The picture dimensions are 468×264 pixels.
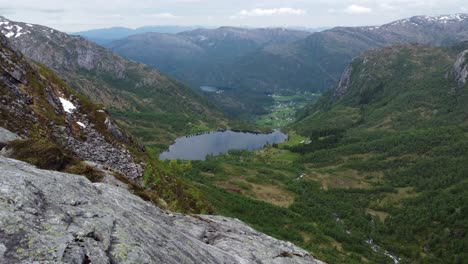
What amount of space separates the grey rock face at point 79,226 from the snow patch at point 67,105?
60.3 meters

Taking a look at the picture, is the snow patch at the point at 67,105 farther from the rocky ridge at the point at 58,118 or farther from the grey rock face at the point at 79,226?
the grey rock face at the point at 79,226

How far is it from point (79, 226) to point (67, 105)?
7686 centimetres

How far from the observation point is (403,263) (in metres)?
184

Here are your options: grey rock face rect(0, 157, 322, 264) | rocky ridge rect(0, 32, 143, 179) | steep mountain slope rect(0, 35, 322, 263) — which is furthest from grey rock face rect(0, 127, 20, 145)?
grey rock face rect(0, 157, 322, 264)

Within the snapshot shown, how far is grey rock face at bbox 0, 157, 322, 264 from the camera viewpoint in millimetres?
22719

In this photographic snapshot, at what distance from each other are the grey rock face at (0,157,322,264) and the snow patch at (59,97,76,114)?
6030cm

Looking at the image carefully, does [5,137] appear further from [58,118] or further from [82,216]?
[58,118]

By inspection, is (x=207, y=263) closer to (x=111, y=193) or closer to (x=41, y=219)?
(x=111, y=193)

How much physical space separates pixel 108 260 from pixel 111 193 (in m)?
14.5

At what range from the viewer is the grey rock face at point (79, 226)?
22.7 m

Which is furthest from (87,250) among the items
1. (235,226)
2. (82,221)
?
(235,226)

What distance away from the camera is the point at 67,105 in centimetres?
9681

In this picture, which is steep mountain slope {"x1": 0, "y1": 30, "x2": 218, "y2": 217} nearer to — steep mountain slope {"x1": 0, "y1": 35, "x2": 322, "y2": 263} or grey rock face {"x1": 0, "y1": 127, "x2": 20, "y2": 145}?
steep mountain slope {"x1": 0, "y1": 35, "x2": 322, "y2": 263}

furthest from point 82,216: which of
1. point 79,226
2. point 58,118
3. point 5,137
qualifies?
point 58,118
